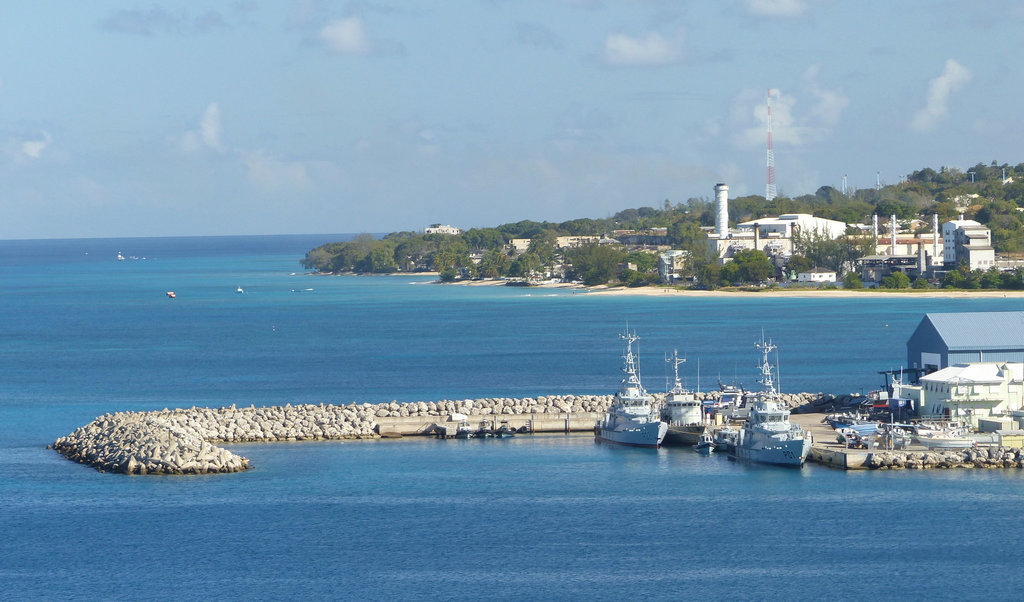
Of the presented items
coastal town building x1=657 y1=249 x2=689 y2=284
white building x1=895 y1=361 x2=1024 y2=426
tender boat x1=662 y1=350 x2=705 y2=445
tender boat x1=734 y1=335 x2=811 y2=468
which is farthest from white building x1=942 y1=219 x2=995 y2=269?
tender boat x1=734 y1=335 x2=811 y2=468

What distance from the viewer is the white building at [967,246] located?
164 m

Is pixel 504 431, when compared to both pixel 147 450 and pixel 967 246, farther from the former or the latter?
pixel 967 246

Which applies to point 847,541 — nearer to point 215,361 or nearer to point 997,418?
point 997,418

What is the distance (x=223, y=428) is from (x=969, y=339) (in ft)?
108

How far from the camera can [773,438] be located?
5450 centimetres

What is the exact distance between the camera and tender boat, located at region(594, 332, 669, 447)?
5975 centimetres

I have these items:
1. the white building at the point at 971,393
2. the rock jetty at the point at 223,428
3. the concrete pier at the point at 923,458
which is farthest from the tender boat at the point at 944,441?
the rock jetty at the point at 223,428

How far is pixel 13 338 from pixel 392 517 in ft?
291

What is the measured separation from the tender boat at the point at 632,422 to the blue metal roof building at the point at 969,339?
12446 mm

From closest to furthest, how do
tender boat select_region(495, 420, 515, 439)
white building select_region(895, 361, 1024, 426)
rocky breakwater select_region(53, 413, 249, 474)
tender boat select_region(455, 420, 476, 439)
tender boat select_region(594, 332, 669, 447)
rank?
rocky breakwater select_region(53, 413, 249, 474)
white building select_region(895, 361, 1024, 426)
tender boat select_region(594, 332, 669, 447)
tender boat select_region(455, 420, 476, 439)
tender boat select_region(495, 420, 515, 439)

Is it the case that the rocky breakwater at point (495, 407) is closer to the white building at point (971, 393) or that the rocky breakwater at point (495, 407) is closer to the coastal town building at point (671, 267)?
the white building at point (971, 393)

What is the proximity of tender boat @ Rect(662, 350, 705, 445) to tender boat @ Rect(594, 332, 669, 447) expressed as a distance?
594 mm

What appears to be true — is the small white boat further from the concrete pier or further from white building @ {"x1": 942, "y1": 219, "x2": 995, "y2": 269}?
white building @ {"x1": 942, "y1": 219, "x2": 995, "y2": 269}

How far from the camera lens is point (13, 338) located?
125 m
